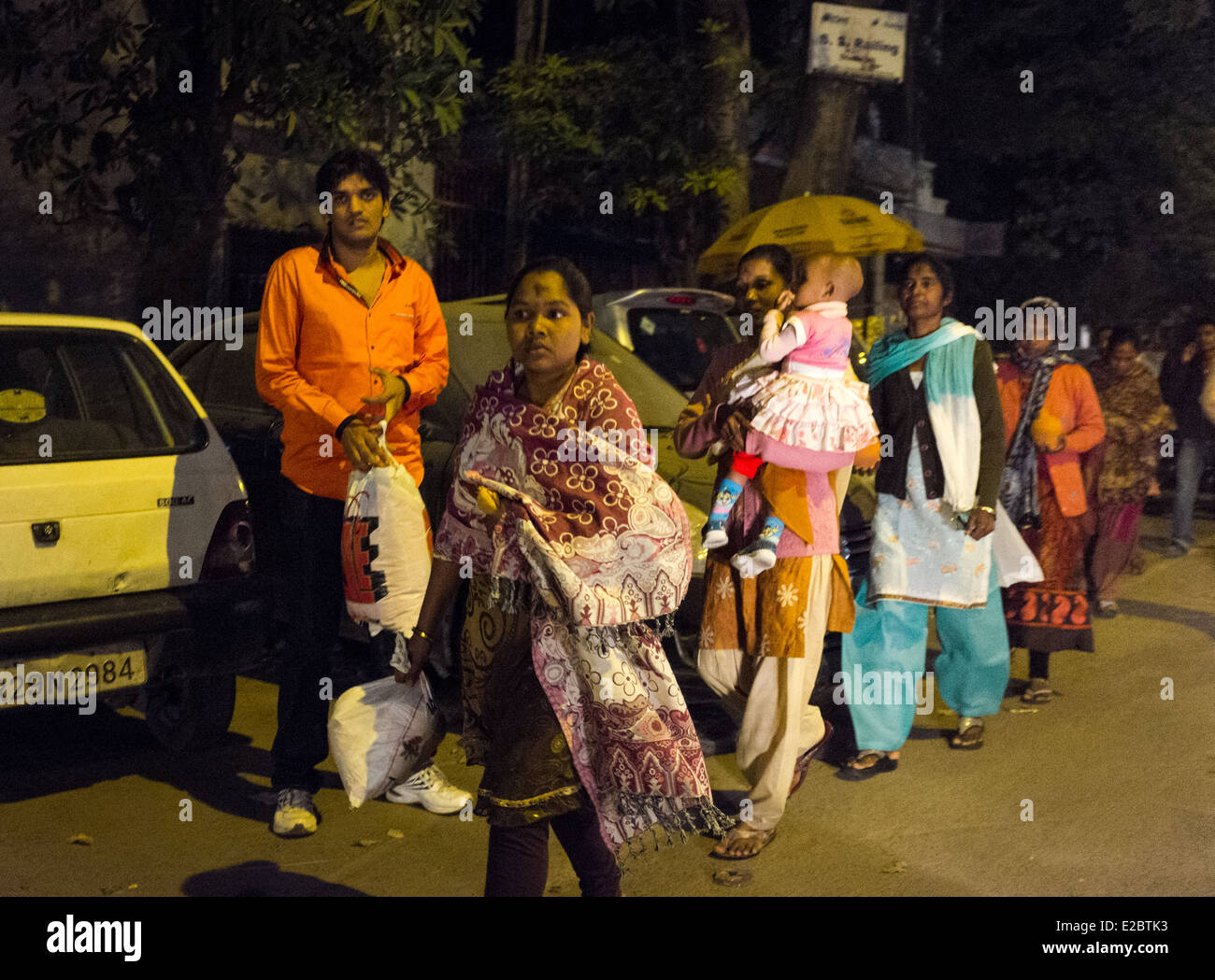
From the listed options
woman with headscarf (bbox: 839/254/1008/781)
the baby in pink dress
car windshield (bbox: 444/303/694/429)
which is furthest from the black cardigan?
car windshield (bbox: 444/303/694/429)

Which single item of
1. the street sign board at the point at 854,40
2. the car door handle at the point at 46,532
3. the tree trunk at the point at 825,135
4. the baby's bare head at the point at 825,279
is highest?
the street sign board at the point at 854,40

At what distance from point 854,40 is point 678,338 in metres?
2.39

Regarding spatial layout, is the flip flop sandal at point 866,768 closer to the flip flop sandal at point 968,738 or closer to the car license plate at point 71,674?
the flip flop sandal at point 968,738

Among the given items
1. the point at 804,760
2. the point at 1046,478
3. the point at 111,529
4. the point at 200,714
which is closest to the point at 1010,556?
the point at 1046,478

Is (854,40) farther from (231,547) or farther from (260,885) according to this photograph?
(260,885)

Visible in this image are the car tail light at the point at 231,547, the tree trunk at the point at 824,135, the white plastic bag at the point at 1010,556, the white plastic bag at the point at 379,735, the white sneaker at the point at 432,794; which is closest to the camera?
the white plastic bag at the point at 379,735

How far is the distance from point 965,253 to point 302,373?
66.1 feet

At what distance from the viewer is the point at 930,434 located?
548 cm

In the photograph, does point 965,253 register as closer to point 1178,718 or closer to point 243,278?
point 243,278

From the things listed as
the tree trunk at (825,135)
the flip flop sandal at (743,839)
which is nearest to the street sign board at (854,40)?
the tree trunk at (825,135)

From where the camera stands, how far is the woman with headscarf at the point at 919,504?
545 cm

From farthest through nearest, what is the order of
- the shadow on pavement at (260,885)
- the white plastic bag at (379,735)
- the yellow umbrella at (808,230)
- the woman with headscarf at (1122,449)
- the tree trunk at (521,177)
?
the tree trunk at (521,177), the woman with headscarf at (1122,449), the yellow umbrella at (808,230), the shadow on pavement at (260,885), the white plastic bag at (379,735)

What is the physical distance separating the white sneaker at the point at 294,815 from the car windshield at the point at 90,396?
136cm
